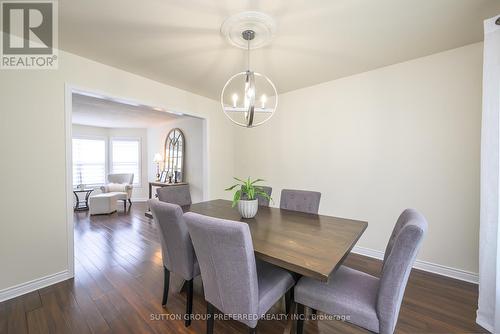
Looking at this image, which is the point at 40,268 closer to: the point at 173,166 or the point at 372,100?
the point at 173,166

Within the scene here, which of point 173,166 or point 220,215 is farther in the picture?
point 173,166

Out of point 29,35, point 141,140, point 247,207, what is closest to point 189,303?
point 247,207

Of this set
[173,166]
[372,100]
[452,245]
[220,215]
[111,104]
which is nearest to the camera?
[220,215]

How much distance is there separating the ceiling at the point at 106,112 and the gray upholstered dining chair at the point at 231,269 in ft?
10.6

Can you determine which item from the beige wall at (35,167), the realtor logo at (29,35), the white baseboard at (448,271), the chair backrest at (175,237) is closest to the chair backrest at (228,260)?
the chair backrest at (175,237)

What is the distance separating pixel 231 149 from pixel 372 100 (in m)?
2.64

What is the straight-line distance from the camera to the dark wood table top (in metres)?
1.07

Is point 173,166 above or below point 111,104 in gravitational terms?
below

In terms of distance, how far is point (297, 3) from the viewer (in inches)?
59.4

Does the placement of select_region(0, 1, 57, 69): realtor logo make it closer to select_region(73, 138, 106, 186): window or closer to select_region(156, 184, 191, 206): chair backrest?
select_region(156, 184, 191, 206): chair backrest

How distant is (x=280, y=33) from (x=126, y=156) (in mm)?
6609

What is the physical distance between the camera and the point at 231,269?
1.12 meters

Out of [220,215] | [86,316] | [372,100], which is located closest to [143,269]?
[86,316]

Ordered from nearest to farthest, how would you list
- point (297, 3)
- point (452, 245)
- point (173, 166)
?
point (297, 3), point (452, 245), point (173, 166)
